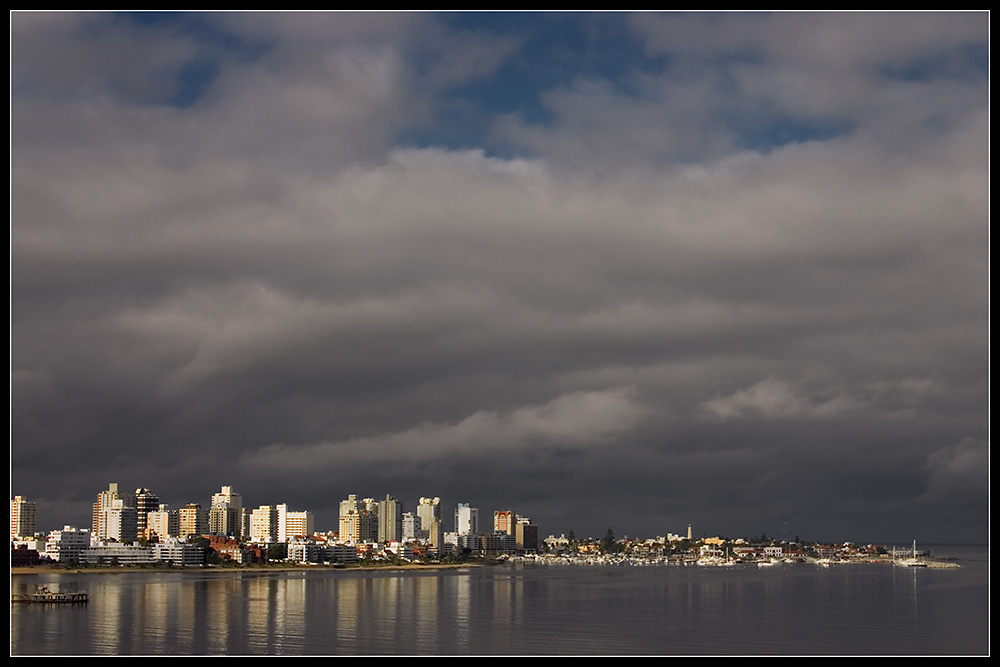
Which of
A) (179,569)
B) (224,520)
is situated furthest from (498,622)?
(224,520)

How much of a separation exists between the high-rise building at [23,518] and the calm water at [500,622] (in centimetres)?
6029

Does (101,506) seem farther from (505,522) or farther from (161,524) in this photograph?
(505,522)

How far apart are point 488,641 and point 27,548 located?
282ft

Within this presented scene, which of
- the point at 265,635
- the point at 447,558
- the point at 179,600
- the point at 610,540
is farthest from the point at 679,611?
the point at 610,540

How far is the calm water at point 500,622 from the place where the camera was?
103ft

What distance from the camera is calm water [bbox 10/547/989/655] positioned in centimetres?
3127

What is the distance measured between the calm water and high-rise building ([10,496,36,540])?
60.3 meters

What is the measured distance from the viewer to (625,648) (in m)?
30.7

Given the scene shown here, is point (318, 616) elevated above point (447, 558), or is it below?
above

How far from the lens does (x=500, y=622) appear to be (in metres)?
39.7

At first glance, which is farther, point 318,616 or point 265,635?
point 318,616
